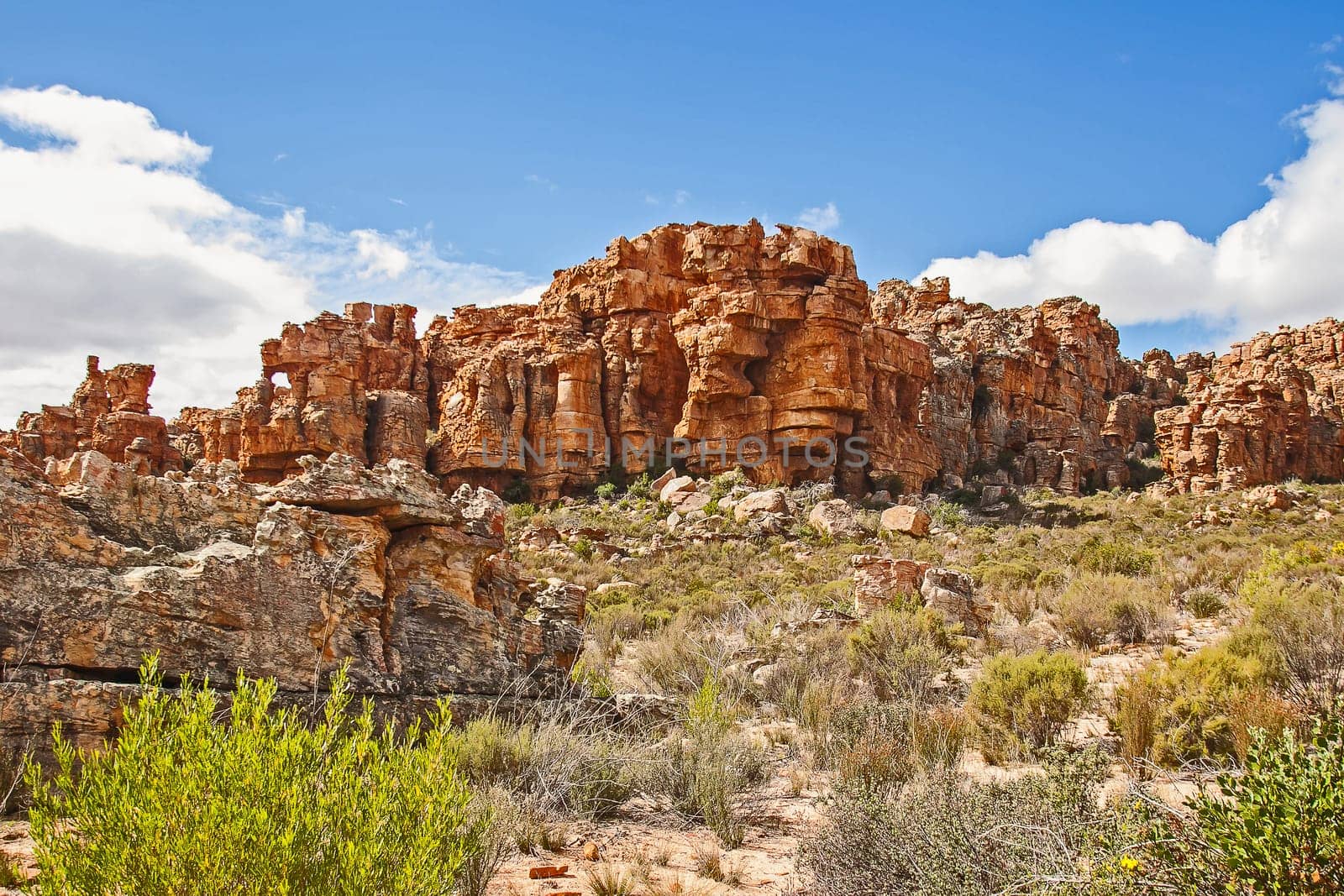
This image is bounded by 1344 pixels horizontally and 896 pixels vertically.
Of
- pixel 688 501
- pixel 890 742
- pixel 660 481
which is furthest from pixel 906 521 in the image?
pixel 890 742

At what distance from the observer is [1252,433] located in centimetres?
3419

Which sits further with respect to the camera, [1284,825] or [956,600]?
[956,600]

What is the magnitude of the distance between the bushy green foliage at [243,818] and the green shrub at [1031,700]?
5.04m

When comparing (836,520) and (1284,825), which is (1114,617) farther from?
(836,520)

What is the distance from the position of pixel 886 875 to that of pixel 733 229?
29637mm

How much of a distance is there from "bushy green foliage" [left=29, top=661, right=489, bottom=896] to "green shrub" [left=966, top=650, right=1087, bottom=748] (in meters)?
5.04

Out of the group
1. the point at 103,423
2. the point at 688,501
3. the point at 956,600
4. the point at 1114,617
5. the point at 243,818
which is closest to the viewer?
the point at 243,818

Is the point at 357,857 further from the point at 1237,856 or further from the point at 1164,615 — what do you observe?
the point at 1164,615

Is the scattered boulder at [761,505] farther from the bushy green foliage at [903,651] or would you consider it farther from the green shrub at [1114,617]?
the green shrub at [1114,617]

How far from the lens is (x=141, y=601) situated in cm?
553

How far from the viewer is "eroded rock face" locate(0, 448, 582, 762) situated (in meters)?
5.32

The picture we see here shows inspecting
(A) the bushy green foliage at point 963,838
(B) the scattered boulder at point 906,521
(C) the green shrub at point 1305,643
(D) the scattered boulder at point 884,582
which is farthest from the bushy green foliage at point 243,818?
(B) the scattered boulder at point 906,521

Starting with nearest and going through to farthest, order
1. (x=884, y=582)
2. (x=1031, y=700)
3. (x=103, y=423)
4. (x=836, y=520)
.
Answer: (x=1031, y=700), (x=884, y=582), (x=836, y=520), (x=103, y=423)

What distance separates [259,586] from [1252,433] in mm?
37220
